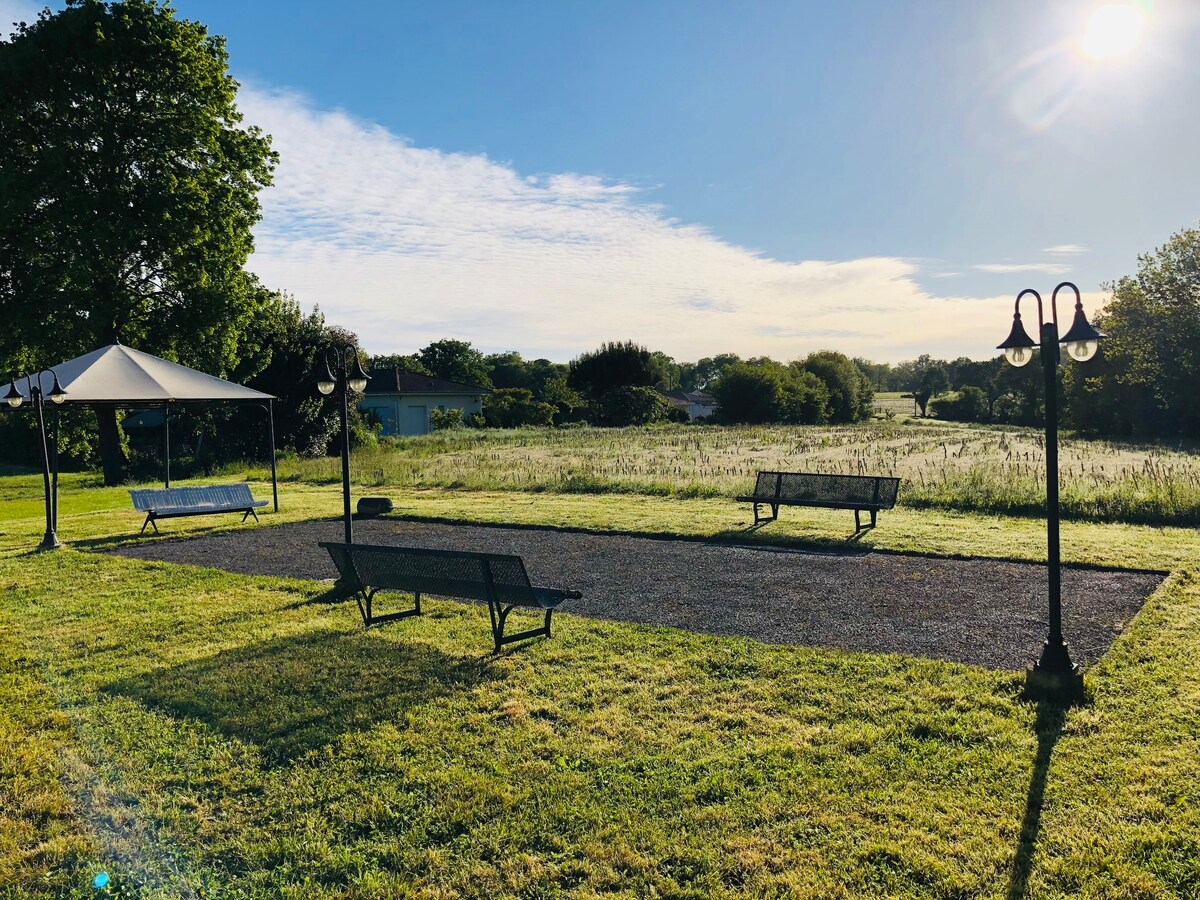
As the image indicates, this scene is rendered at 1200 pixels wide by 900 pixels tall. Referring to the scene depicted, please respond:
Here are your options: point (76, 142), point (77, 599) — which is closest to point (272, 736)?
point (77, 599)

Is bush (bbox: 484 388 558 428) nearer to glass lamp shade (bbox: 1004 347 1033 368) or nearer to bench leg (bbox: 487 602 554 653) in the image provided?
bench leg (bbox: 487 602 554 653)

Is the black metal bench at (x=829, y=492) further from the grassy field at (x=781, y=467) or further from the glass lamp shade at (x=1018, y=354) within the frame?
the glass lamp shade at (x=1018, y=354)

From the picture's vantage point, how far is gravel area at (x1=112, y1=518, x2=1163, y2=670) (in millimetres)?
6863

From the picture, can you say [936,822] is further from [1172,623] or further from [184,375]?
[184,375]

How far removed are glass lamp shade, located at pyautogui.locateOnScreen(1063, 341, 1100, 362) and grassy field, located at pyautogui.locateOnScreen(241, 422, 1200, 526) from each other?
31.0 ft

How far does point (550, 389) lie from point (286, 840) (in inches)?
2618

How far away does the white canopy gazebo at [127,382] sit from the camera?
45.0 feet

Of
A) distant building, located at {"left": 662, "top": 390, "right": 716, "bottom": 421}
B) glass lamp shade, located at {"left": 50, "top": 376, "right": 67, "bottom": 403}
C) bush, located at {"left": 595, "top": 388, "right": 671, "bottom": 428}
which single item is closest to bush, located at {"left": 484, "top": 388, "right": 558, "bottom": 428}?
bush, located at {"left": 595, "top": 388, "right": 671, "bottom": 428}

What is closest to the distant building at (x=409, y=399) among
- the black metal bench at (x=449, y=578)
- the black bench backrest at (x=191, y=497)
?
the black bench backrest at (x=191, y=497)

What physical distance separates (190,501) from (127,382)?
2393mm

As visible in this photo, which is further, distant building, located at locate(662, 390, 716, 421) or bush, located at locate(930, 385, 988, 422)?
distant building, located at locate(662, 390, 716, 421)

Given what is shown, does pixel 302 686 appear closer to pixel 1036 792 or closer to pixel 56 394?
pixel 1036 792

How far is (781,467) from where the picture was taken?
79.3 ft

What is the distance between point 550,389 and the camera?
229 ft
